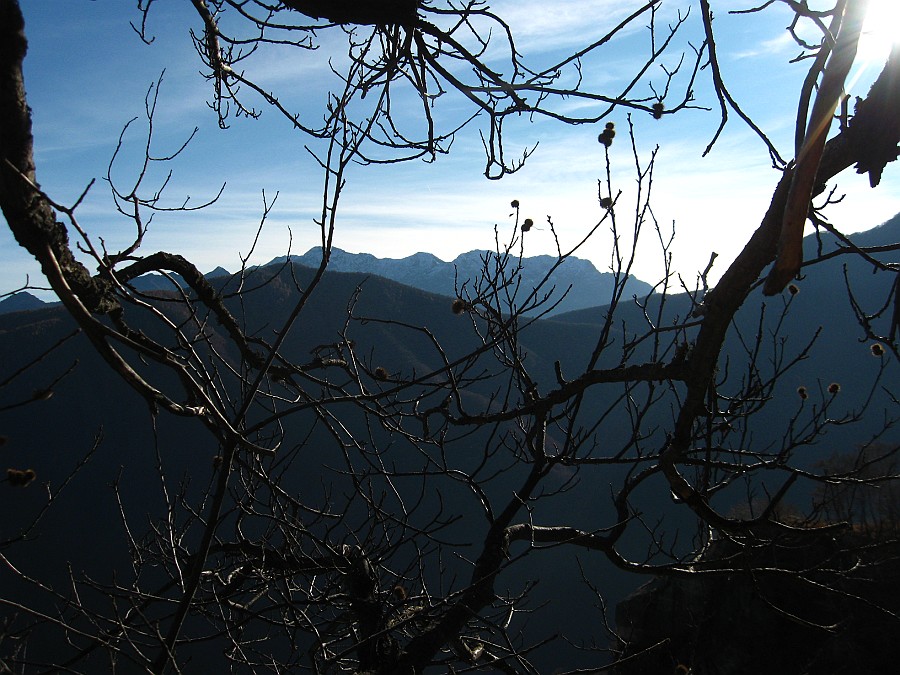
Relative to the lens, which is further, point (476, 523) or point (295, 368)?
point (476, 523)

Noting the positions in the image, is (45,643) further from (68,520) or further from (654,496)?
(654,496)

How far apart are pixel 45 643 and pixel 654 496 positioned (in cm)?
3746

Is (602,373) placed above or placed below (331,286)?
below

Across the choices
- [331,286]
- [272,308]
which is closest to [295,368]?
[272,308]

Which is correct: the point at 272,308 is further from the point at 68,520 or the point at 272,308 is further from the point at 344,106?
the point at 344,106

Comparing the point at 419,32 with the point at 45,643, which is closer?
the point at 419,32

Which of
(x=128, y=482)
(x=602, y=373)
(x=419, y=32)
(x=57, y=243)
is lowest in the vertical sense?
(x=128, y=482)

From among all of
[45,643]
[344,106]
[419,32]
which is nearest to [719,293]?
[344,106]

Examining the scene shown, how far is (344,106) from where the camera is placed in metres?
1.41

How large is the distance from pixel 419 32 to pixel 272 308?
47.2 meters

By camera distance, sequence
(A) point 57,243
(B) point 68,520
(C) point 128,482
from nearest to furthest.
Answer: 1. (A) point 57,243
2. (B) point 68,520
3. (C) point 128,482

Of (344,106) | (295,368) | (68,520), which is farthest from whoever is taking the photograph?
(68,520)

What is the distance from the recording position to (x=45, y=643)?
19.8 m

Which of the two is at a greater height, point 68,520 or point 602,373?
point 602,373
